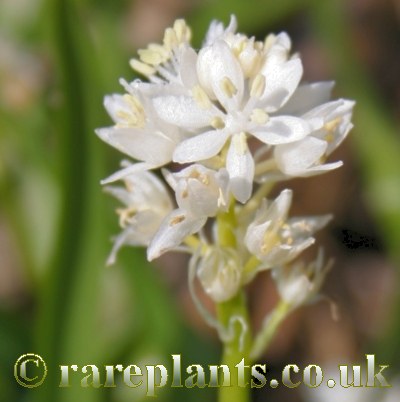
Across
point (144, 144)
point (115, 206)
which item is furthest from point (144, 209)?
point (115, 206)

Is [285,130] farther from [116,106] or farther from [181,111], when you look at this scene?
[116,106]

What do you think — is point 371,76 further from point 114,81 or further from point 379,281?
point 114,81

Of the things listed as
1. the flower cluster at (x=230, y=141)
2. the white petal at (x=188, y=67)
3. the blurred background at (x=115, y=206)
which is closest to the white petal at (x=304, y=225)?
the flower cluster at (x=230, y=141)

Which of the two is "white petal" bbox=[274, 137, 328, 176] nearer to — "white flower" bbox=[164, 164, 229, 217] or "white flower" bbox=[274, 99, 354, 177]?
"white flower" bbox=[274, 99, 354, 177]

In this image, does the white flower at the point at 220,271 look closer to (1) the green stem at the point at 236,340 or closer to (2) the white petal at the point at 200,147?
(1) the green stem at the point at 236,340

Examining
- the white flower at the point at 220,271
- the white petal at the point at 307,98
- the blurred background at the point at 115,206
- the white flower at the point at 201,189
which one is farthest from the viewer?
the blurred background at the point at 115,206

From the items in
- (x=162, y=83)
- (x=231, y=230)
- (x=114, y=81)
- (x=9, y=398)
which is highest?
(x=114, y=81)

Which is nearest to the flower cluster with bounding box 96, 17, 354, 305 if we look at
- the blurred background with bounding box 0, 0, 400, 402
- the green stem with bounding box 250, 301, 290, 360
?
the green stem with bounding box 250, 301, 290, 360

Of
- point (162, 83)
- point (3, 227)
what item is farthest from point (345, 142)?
point (162, 83)
